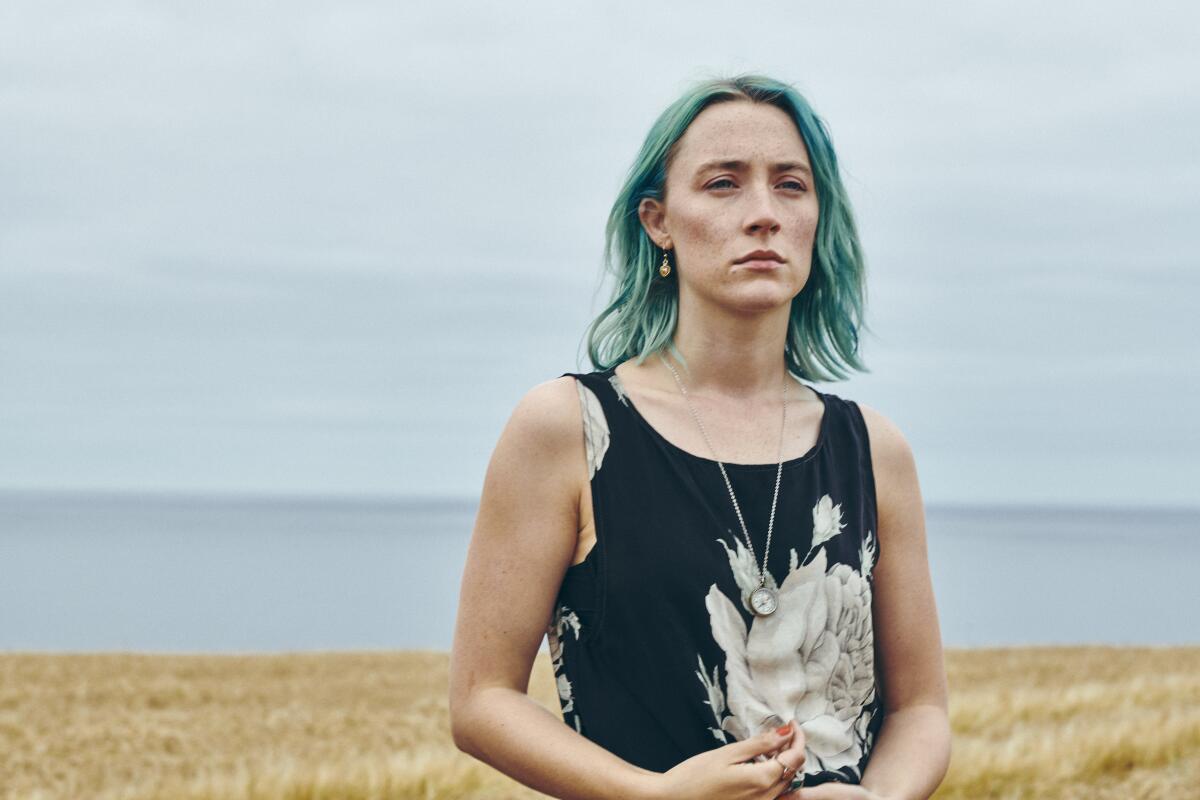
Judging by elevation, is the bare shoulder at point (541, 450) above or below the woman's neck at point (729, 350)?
below

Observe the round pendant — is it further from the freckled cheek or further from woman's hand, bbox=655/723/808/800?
the freckled cheek

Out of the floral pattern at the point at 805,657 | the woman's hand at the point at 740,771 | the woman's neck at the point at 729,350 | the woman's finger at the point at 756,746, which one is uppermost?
the woman's neck at the point at 729,350

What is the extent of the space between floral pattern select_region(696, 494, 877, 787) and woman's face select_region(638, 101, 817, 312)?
0.47 m

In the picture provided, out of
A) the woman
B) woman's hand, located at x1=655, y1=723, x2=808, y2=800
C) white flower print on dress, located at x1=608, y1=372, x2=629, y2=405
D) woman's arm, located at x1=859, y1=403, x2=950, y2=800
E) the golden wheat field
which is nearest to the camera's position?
woman's hand, located at x1=655, y1=723, x2=808, y2=800

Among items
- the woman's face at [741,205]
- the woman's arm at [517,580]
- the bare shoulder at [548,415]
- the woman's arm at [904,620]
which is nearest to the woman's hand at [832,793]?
the woman's arm at [904,620]

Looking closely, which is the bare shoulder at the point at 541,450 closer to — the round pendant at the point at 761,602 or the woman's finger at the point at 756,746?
the round pendant at the point at 761,602

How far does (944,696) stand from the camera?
115 inches

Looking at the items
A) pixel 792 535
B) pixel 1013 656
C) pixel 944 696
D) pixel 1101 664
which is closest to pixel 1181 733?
pixel 944 696

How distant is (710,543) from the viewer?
2598mm

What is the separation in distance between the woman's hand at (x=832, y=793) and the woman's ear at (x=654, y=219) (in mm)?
1119

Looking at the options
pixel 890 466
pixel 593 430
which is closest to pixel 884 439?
pixel 890 466

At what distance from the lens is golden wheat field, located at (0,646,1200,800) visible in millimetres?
6688

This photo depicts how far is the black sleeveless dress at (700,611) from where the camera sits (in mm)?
2537

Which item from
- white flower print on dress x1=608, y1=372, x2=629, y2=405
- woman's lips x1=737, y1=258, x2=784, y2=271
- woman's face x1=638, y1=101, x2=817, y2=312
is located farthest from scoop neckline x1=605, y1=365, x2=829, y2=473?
woman's lips x1=737, y1=258, x2=784, y2=271
